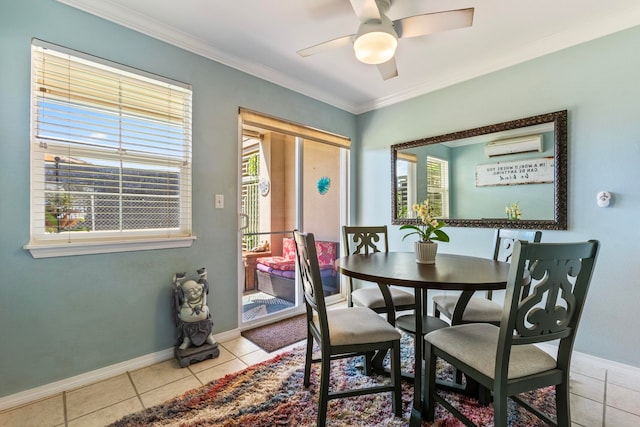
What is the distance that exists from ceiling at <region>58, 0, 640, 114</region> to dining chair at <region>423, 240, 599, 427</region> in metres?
1.72

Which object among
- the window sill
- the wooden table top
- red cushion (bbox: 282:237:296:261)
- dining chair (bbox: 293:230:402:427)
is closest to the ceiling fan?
dining chair (bbox: 293:230:402:427)

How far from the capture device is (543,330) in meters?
1.19

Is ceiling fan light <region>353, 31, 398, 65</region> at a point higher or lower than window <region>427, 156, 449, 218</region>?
higher

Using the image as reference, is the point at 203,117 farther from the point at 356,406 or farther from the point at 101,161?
the point at 356,406

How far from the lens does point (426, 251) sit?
1.87 metres

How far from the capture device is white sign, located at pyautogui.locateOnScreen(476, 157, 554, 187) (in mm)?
2373

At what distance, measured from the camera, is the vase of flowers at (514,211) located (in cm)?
251

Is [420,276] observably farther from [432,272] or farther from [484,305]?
[484,305]

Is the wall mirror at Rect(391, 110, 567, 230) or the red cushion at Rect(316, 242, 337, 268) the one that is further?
the red cushion at Rect(316, 242, 337, 268)

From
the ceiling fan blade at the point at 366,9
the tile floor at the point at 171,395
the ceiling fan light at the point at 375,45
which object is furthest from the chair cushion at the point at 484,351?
the ceiling fan blade at the point at 366,9

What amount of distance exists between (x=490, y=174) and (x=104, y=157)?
3089mm

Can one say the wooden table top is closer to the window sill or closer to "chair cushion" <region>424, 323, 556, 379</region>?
"chair cushion" <region>424, 323, 556, 379</region>

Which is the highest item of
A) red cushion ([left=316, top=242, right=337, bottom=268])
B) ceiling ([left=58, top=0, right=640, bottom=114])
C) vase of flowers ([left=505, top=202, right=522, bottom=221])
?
ceiling ([left=58, top=0, right=640, bottom=114])

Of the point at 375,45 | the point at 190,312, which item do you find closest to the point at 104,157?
the point at 190,312
